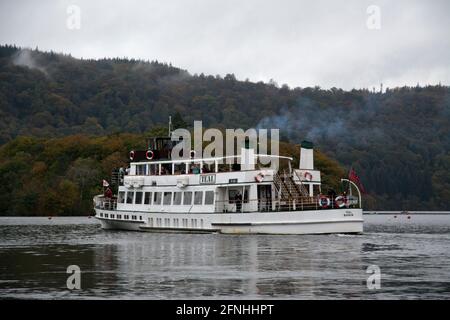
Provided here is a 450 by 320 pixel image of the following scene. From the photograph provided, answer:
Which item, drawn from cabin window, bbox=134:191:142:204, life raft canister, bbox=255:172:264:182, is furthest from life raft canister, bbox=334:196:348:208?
cabin window, bbox=134:191:142:204

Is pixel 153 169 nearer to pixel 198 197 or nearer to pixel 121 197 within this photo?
pixel 121 197

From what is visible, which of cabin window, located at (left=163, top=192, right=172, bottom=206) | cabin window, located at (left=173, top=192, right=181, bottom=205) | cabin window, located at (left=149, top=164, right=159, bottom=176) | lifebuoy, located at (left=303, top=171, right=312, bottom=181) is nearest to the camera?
lifebuoy, located at (left=303, top=171, right=312, bottom=181)

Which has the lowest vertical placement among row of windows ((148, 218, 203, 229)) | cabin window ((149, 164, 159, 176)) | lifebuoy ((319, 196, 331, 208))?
row of windows ((148, 218, 203, 229))

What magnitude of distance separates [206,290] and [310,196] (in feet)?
97.5

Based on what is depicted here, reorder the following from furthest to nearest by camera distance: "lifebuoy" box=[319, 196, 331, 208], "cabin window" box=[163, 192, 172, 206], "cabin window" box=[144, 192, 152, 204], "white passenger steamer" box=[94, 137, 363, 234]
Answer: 1. "cabin window" box=[144, 192, 152, 204]
2. "cabin window" box=[163, 192, 172, 206]
3. "white passenger steamer" box=[94, 137, 363, 234]
4. "lifebuoy" box=[319, 196, 331, 208]

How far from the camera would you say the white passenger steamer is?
56.9 metres

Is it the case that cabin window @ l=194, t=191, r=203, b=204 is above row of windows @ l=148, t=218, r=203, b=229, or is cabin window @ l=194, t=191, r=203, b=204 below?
above

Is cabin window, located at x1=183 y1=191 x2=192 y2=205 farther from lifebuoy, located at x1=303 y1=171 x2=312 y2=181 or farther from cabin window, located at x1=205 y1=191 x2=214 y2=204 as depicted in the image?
lifebuoy, located at x1=303 y1=171 x2=312 y2=181

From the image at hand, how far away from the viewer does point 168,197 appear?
67188 mm

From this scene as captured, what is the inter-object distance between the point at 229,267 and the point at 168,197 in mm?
29169

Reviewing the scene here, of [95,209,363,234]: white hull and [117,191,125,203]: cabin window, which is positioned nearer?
[95,209,363,234]: white hull

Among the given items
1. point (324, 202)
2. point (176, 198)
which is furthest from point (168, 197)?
point (324, 202)
